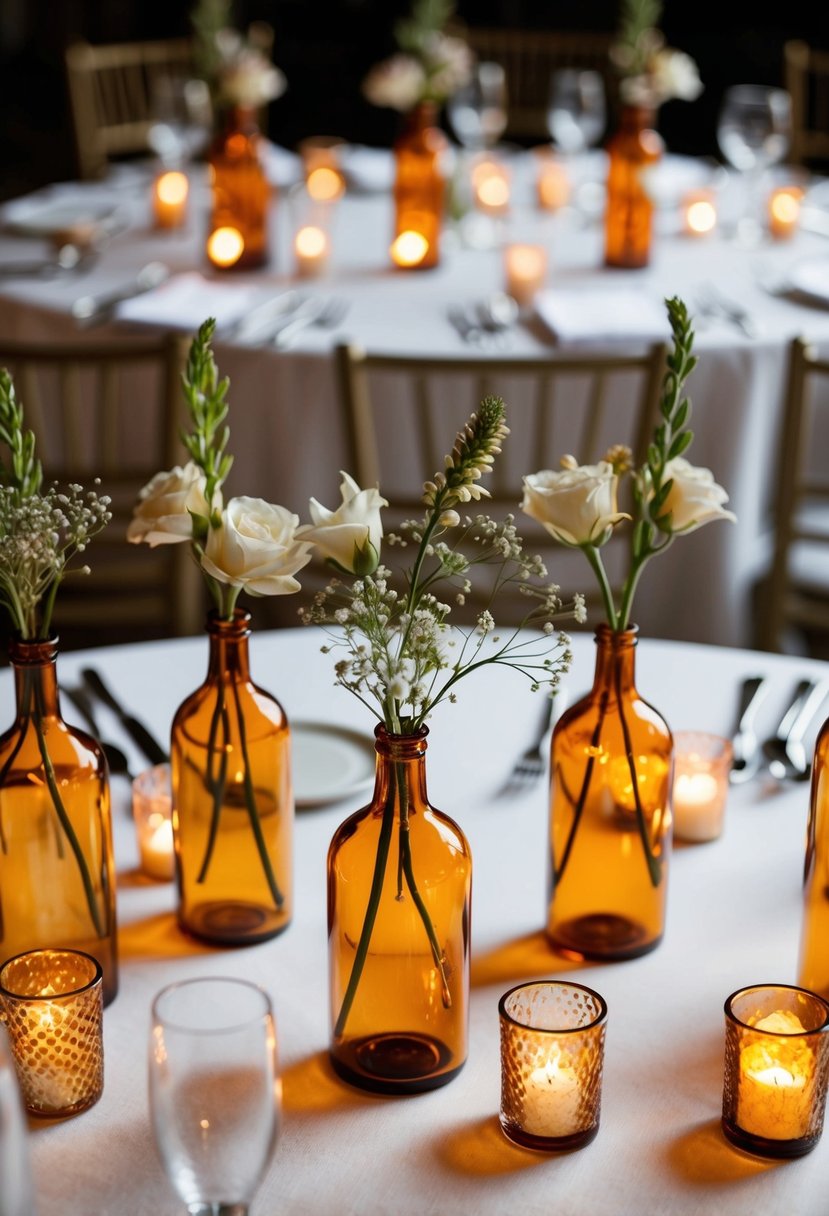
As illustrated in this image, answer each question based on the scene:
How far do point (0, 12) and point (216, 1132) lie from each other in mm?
7010

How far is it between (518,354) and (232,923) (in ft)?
5.42

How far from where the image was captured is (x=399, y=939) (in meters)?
0.99

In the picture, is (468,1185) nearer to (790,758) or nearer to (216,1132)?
(216,1132)

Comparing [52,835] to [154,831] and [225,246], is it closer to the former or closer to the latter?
[154,831]

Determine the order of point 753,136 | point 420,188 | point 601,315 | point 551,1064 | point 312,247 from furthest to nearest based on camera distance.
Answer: point 753,136, point 420,188, point 312,247, point 601,315, point 551,1064

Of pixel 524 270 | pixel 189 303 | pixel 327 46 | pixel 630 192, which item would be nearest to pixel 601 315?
pixel 524 270

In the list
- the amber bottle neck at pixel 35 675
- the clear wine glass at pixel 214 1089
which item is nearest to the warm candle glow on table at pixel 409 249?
the amber bottle neck at pixel 35 675

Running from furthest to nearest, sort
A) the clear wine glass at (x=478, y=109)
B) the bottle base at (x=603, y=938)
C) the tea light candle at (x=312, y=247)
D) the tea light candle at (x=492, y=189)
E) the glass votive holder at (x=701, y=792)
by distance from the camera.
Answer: the clear wine glass at (x=478, y=109) < the tea light candle at (x=492, y=189) < the tea light candle at (x=312, y=247) < the glass votive holder at (x=701, y=792) < the bottle base at (x=603, y=938)

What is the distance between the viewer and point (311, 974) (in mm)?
1136

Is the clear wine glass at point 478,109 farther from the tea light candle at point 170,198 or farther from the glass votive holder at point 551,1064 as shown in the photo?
the glass votive holder at point 551,1064

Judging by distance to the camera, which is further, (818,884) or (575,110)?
(575,110)

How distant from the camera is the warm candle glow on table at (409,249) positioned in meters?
3.15

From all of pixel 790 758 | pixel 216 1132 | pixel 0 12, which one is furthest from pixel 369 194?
pixel 0 12

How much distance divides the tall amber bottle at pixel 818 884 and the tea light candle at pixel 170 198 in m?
2.64
